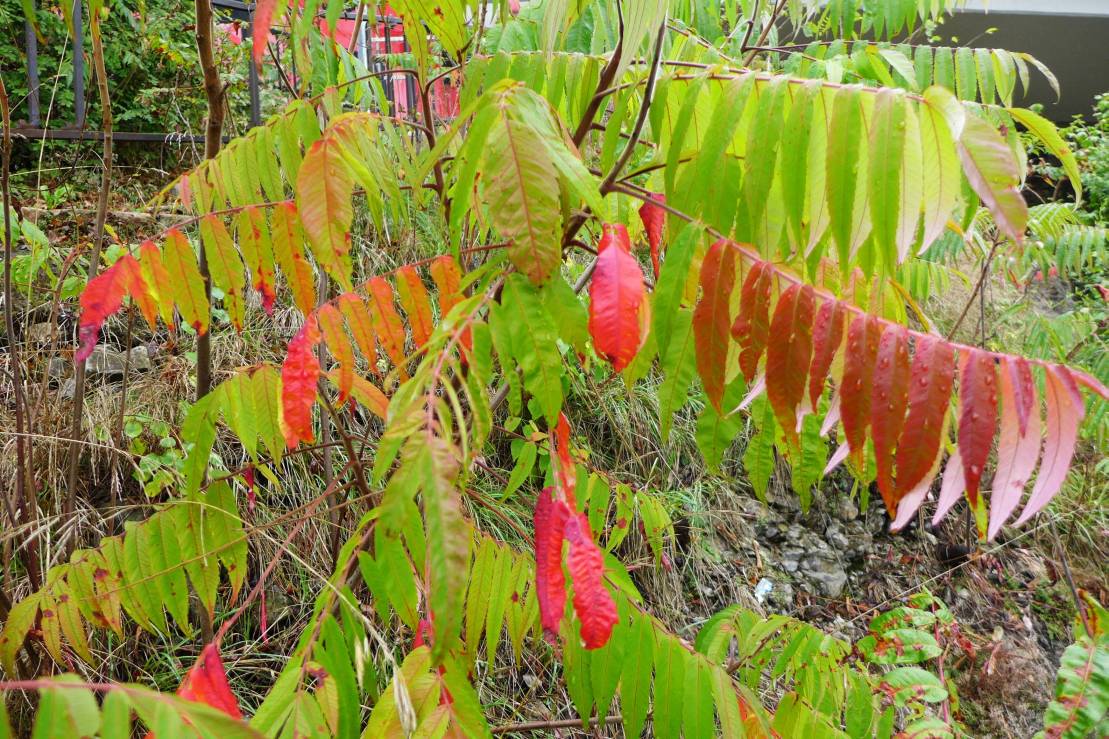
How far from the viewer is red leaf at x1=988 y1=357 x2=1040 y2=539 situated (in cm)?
74

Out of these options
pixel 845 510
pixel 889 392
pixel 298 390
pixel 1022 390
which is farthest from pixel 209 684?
pixel 845 510

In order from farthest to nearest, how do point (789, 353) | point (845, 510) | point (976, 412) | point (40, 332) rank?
point (845, 510)
point (40, 332)
point (789, 353)
point (976, 412)

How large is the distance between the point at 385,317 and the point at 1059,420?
0.93 m

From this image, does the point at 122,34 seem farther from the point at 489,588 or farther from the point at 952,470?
the point at 952,470

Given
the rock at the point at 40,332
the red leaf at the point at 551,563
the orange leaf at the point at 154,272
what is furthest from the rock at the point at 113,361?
the red leaf at the point at 551,563

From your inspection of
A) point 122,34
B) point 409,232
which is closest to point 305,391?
point 409,232

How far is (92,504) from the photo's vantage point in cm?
256

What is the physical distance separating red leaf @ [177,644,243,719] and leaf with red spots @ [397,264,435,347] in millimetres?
543

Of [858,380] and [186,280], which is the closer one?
[858,380]

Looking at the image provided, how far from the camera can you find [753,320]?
929 millimetres

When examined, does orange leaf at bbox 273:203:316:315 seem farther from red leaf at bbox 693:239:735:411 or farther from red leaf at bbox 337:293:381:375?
red leaf at bbox 693:239:735:411

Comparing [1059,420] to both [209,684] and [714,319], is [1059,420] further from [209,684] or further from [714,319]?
[209,684]

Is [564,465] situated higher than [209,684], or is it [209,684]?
[564,465]

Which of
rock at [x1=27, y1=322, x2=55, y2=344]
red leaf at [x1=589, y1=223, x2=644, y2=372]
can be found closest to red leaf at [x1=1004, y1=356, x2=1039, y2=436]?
red leaf at [x1=589, y1=223, x2=644, y2=372]
